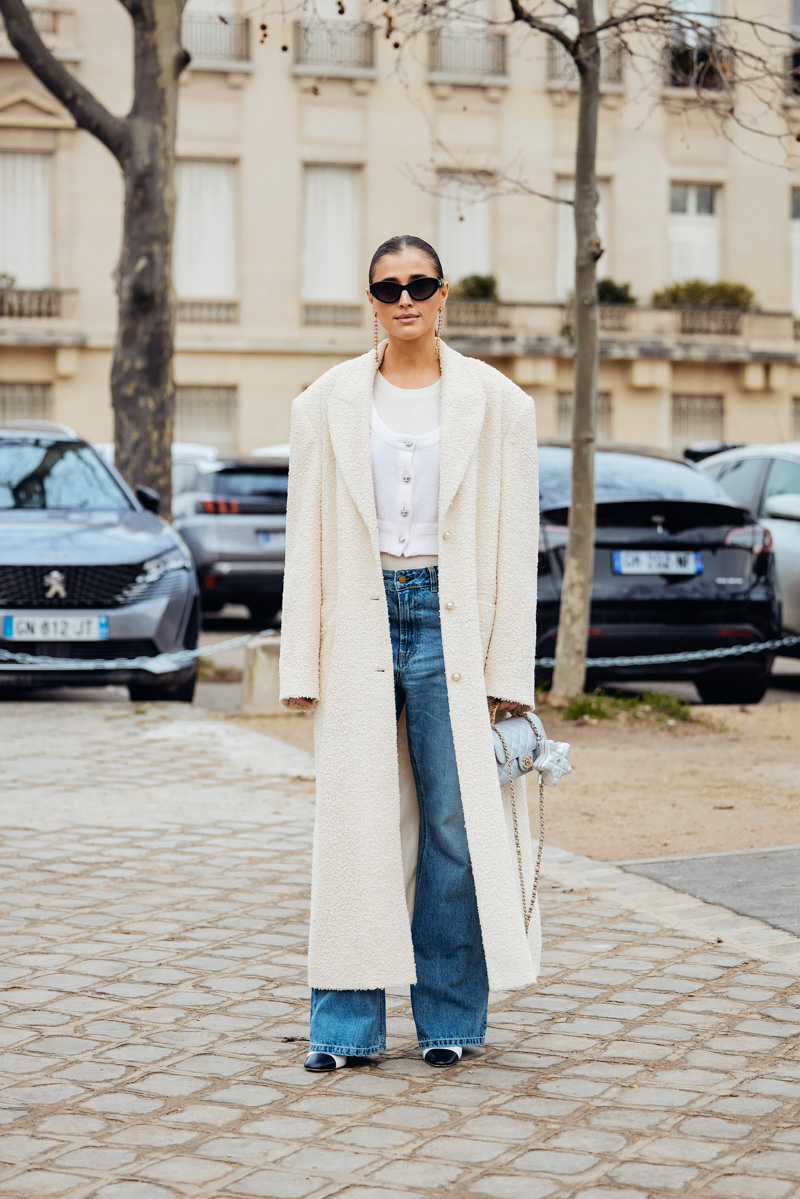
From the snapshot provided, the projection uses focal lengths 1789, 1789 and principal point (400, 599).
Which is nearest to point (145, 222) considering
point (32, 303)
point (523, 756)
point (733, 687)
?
point (733, 687)

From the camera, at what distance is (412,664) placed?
421cm

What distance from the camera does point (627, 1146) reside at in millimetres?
3623

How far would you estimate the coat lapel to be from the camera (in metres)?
4.17

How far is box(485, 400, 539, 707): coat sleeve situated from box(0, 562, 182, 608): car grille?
627cm

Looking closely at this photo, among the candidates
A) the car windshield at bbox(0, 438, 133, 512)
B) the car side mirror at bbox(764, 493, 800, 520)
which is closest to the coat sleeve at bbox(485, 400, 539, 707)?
Result: the car windshield at bbox(0, 438, 133, 512)

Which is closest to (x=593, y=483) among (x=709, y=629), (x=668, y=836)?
(x=709, y=629)

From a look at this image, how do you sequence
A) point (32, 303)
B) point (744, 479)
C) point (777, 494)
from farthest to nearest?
point (32, 303), point (744, 479), point (777, 494)

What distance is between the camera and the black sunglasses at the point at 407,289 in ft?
13.9

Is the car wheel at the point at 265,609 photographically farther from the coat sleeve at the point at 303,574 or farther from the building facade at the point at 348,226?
the building facade at the point at 348,226

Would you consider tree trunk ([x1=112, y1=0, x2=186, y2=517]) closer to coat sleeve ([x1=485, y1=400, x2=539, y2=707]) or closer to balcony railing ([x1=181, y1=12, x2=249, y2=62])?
coat sleeve ([x1=485, y1=400, x2=539, y2=707])

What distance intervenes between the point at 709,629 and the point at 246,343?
2310cm

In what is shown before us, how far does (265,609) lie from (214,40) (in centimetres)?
1794

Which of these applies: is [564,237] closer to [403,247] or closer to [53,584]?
[53,584]

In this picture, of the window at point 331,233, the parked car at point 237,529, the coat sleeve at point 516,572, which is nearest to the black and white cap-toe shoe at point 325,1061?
the coat sleeve at point 516,572
